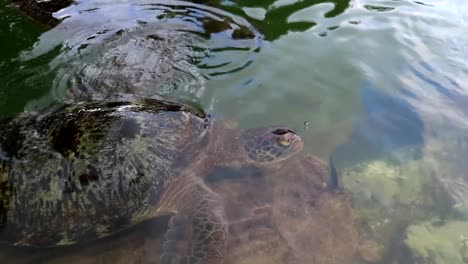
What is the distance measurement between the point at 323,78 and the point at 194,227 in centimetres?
211

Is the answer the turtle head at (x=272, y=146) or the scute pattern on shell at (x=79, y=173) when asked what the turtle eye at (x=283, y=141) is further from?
the scute pattern on shell at (x=79, y=173)

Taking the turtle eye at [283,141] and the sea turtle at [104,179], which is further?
the turtle eye at [283,141]

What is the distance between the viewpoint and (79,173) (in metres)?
2.89

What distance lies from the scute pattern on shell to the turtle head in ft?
2.32

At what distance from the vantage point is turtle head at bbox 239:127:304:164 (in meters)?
3.59

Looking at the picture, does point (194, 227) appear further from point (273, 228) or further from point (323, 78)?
point (323, 78)

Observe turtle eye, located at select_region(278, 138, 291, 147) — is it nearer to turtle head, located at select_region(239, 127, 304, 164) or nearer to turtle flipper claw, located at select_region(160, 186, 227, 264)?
turtle head, located at select_region(239, 127, 304, 164)

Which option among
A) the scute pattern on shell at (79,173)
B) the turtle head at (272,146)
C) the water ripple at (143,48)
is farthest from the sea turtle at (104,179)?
the water ripple at (143,48)

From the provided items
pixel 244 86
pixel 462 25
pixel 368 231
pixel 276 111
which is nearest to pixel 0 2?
pixel 244 86

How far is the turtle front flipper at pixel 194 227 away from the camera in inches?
112

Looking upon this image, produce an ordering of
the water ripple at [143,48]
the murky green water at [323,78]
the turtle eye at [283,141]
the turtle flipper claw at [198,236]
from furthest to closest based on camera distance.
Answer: the water ripple at [143,48] < the turtle eye at [283,141] < the murky green water at [323,78] < the turtle flipper claw at [198,236]

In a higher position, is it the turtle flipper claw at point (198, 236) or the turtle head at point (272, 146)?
the turtle head at point (272, 146)

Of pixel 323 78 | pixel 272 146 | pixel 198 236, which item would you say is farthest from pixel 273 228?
pixel 323 78

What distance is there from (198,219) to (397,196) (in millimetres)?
1524
